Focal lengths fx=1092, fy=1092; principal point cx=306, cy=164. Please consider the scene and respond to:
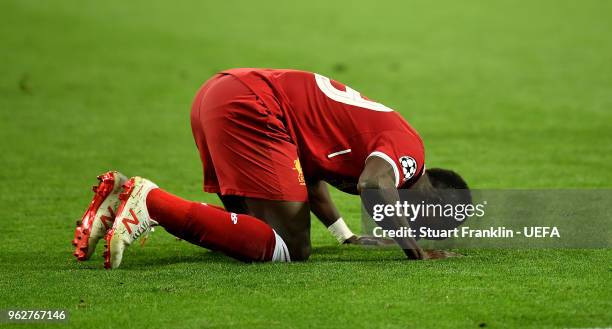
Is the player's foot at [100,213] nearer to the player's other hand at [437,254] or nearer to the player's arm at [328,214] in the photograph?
the player's arm at [328,214]

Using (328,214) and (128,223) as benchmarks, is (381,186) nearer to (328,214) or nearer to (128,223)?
(328,214)

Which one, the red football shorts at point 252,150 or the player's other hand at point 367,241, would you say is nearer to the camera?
the red football shorts at point 252,150

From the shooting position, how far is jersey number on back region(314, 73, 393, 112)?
6.67m

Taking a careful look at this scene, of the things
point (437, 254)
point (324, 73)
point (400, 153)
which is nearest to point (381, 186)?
point (400, 153)

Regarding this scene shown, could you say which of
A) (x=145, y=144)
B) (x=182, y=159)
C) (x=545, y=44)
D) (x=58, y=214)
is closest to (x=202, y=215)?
(x=58, y=214)

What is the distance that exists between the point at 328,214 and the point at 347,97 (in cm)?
109

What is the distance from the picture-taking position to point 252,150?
6633mm

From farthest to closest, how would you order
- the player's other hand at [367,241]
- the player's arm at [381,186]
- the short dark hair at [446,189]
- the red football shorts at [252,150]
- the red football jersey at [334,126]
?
the player's other hand at [367,241] → the short dark hair at [446,189] → the red football shorts at [252,150] → the red football jersey at [334,126] → the player's arm at [381,186]

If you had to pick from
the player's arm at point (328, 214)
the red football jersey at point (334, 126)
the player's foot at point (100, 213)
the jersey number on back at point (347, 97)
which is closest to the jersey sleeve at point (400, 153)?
the red football jersey at point (334, 126)

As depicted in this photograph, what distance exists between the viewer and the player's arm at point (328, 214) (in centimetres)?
745

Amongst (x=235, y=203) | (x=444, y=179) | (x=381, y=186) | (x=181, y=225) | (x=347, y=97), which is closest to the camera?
(x=381, y=186)

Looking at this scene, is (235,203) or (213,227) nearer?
(213,227)

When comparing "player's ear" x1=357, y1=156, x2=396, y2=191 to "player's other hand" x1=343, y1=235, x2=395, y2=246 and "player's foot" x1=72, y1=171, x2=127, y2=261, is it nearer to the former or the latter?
"player's other hand" x1=343, y1=235, x2=395, y2=246

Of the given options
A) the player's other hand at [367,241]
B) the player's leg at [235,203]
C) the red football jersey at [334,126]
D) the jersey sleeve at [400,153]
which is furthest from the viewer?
the player's other hand at [367,241]
